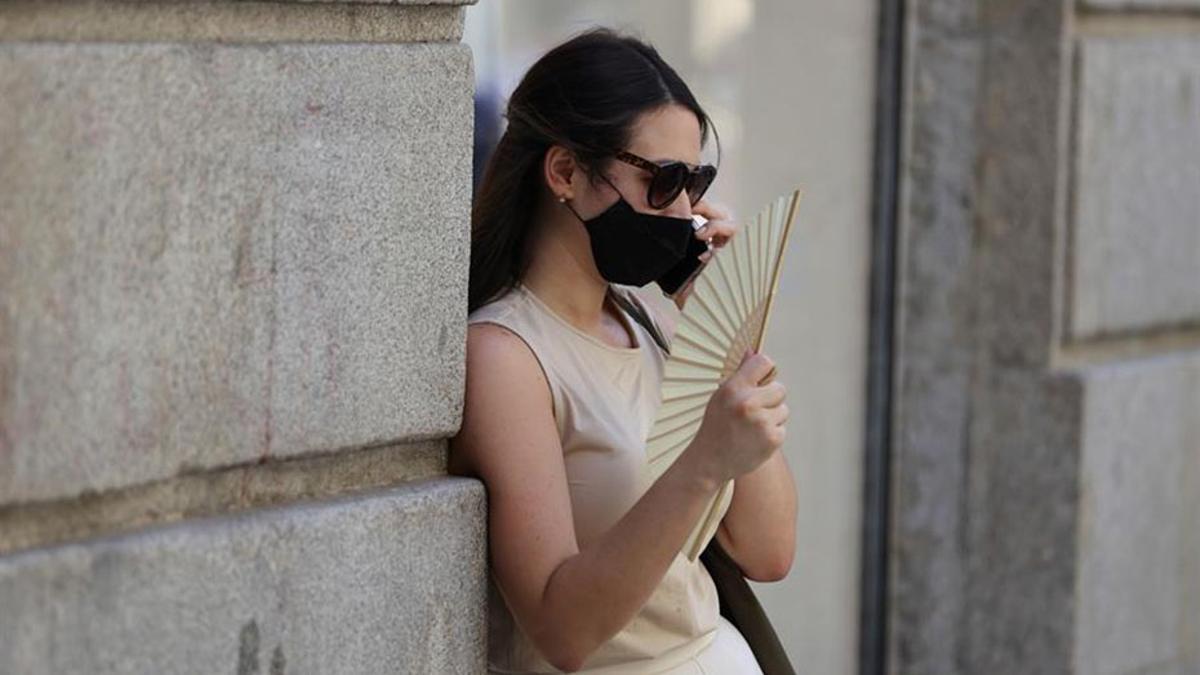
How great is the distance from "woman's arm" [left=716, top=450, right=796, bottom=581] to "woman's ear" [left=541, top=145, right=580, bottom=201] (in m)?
0.51

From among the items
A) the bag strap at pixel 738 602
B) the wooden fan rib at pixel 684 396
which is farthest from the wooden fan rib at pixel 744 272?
the bag strap at pixel 738 602

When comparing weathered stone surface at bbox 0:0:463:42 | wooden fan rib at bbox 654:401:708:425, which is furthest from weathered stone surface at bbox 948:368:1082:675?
weathered stone surface at bbox 0:0:463:42

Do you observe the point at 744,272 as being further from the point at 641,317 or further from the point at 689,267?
the point at 641,317

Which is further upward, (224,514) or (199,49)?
(199,49)

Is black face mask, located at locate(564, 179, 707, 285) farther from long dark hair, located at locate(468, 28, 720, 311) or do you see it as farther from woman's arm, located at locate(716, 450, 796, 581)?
woman's arm, located at locate(716, 450, 796, 581)

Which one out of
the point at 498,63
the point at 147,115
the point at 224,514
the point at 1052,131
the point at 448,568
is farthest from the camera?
the point at 1052,131

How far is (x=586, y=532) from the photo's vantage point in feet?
9.91

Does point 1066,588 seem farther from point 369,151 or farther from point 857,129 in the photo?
point 369,151

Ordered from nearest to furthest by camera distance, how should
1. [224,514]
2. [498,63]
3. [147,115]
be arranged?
[147,115] → [224,514] → [498,63]

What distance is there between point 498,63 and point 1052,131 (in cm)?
147

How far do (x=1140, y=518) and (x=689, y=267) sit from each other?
115 inches

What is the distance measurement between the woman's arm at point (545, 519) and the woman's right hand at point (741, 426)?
0.07 ft

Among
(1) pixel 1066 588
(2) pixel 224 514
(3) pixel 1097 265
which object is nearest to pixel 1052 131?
(3) pixel 1097 265

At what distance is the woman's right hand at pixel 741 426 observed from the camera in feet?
9.00
